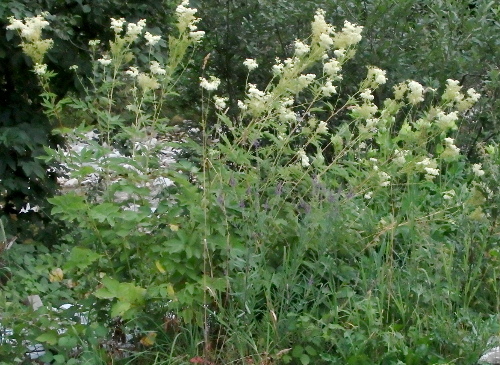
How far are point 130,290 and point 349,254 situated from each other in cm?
112

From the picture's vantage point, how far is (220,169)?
4.19 metres

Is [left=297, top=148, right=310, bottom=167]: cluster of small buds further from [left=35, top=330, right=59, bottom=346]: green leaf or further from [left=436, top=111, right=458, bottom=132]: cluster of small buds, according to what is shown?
[left=35, top=330, right=59, bottom=346]: green leaf

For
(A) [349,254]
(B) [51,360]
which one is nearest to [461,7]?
(A) [349,254]

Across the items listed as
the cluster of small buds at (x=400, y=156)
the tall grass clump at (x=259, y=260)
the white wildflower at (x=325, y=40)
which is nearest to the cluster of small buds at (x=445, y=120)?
the tall grass clump at (x=259, y=260)

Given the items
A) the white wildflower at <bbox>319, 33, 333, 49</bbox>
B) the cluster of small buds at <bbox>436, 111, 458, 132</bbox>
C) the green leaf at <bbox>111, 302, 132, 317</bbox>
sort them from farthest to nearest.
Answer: the cluster of small buds at <bbox>436, 111, 458, 132</bbox> → the white wildflower at <bbox>319, 33, 333, 49</bbox> → the green leaf at <bbox>111, 302, 132, 317</bbox>

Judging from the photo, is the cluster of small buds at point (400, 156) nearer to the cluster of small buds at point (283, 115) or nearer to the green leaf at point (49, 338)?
the cluster of small buds at point (283, 115)

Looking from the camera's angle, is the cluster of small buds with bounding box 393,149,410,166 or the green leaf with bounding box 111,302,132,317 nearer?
the green leaf with bounding box 111,302,132,317

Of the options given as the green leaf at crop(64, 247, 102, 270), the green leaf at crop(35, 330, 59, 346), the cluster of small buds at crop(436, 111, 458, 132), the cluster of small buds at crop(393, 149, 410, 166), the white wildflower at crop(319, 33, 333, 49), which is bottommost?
the green leaf at crop(35, 330, 59, 346)

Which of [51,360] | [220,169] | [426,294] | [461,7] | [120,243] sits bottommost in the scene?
[51,360]

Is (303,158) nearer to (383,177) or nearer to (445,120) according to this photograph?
(383,177)

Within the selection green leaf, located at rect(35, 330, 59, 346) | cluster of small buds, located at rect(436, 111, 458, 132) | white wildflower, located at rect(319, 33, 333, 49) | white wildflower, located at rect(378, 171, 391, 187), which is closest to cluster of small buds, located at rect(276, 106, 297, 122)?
white wildflower, located at rect(319, 33, 333, 49)

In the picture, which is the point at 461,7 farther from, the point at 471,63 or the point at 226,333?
the point at 226,333

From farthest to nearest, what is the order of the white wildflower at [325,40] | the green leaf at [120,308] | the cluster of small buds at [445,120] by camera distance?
the cluster of small buds at [445,120] < the white wildflower at [325,40] < the green leaf at [120,308]

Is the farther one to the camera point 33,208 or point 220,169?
point 33,208
